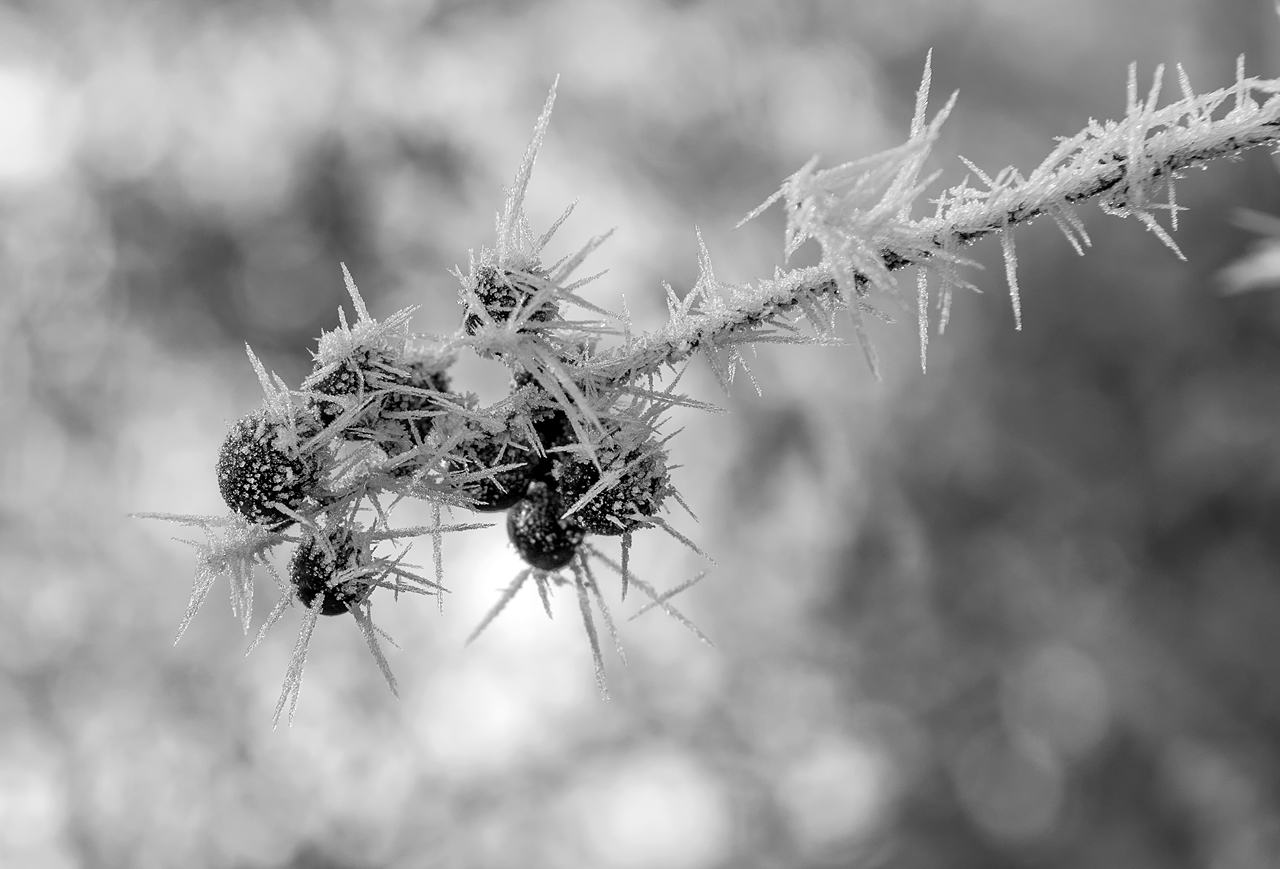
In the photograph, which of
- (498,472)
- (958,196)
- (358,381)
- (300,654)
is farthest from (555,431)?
(958,196)

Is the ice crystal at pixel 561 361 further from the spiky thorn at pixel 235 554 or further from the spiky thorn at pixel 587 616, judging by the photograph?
the spiky thorn at pixel 587 616

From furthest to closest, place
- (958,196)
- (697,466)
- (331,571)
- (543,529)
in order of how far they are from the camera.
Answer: (697,466)
(543,529)
(331,571)
(958,196)

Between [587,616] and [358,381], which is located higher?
[358,381]

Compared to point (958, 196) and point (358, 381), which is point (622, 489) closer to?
point (358, 381)

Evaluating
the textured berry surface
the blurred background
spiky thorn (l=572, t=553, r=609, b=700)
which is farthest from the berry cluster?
the blurred background

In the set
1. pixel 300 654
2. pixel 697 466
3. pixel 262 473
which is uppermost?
pixel 697 466

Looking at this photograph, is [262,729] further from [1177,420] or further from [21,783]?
[1177,420]
